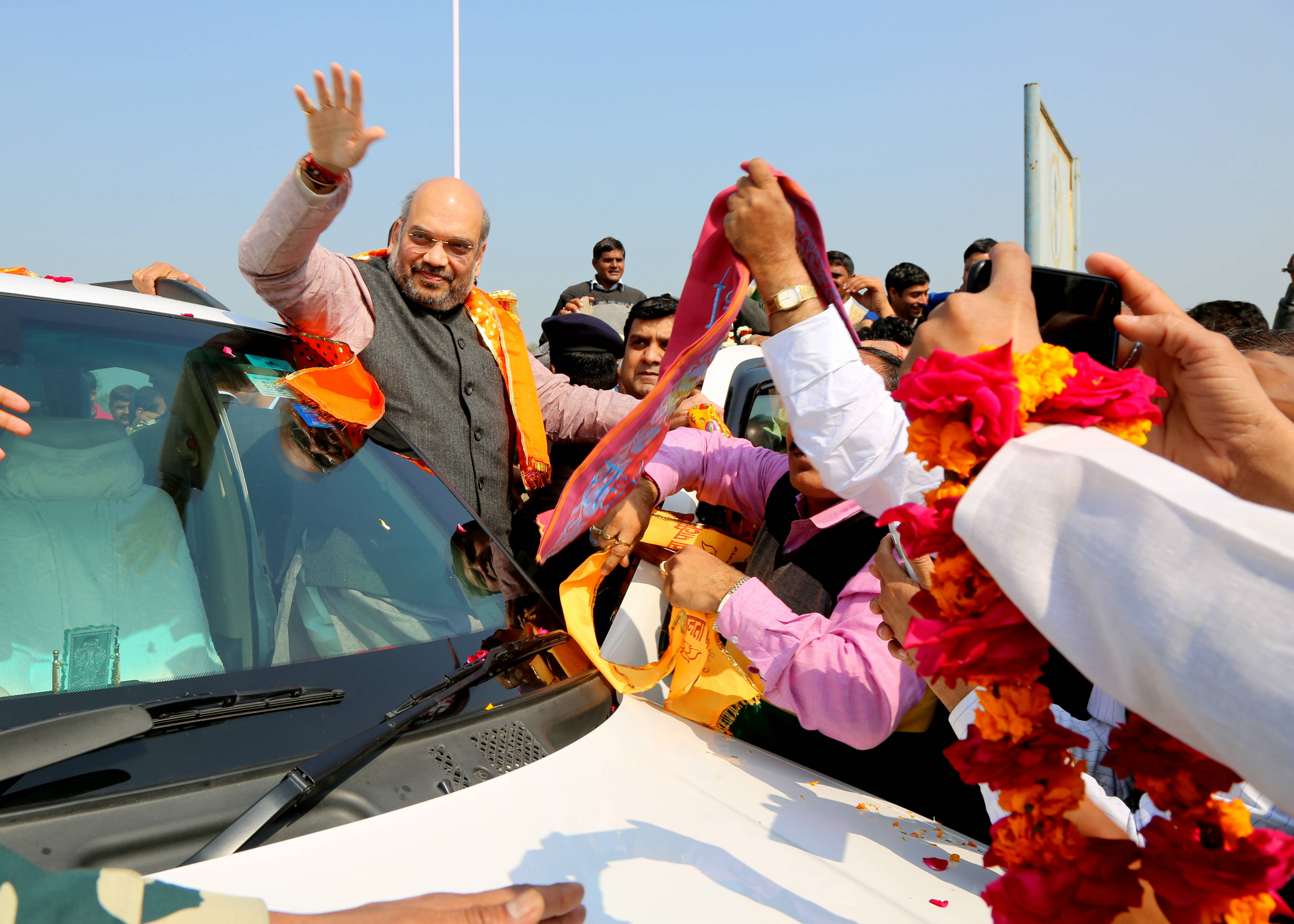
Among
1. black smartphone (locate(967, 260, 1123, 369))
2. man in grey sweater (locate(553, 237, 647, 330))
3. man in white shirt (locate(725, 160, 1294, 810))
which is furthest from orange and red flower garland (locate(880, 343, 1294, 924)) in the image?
man in grey sweater (locate(553, 237, 647, 330))

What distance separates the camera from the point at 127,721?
1270 mm

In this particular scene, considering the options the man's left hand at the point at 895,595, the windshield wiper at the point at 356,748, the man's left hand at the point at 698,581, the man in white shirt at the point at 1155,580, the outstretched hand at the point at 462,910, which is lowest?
the man's left hand at the point at 698,581

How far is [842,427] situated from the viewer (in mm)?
1619

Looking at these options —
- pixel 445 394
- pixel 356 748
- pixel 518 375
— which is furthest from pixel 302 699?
pixel 518 375

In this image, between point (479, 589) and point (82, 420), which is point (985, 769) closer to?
point (479, 589)

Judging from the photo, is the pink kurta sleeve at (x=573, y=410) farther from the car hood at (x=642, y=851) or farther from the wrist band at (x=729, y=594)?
the car hood at (x=642, y=851)

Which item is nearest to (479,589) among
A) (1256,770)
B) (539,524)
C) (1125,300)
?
(539,524)

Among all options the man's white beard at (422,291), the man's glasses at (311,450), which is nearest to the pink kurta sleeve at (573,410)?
the man's white beard at (422,291)

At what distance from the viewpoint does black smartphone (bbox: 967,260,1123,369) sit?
1.34 metres

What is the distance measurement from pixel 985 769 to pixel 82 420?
1.79m

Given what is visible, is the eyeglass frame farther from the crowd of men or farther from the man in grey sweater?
the man in grey sweater

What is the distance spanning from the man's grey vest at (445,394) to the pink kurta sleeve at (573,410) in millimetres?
260

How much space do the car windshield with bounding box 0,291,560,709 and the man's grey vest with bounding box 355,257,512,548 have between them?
564mm

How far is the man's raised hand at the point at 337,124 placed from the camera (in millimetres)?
2121
